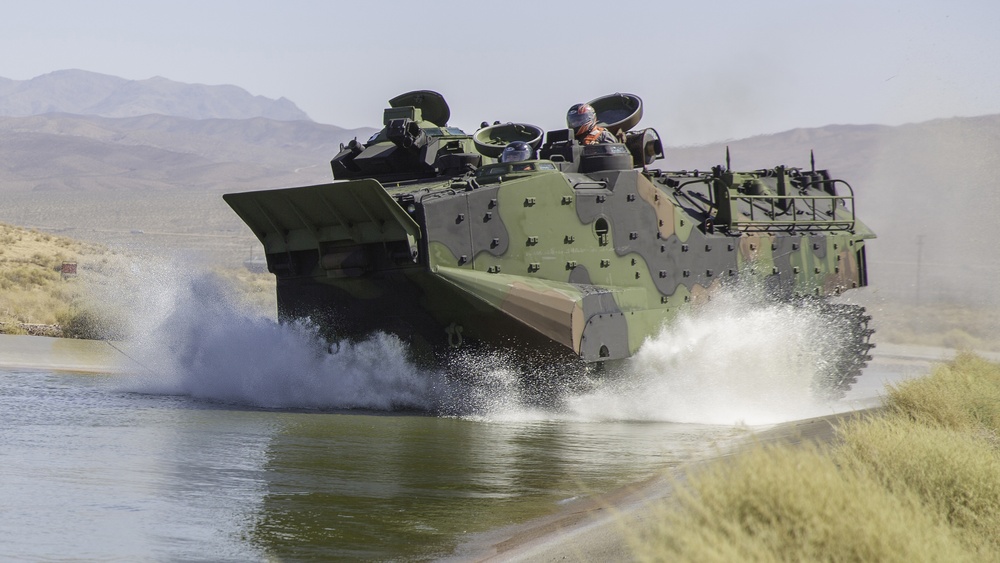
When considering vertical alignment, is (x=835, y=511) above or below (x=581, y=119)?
below

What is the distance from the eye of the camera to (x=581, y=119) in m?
16.5

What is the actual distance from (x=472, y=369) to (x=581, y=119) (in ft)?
14.2

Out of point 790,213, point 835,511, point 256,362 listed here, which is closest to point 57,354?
point 256,362

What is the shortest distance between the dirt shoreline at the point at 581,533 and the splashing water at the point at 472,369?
A: 16.0ft

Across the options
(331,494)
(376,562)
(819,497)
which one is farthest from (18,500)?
(819,497)

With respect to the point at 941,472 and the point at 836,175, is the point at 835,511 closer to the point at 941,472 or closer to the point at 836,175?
the point at 941,472

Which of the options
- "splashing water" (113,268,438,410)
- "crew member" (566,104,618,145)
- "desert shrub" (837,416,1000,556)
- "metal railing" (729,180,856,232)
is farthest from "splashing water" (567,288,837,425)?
"desert shrub" (837,416,1000,556)

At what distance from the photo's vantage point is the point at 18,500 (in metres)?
7.94

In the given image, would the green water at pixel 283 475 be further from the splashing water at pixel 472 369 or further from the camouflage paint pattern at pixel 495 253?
the camouflage paint pattern at pixel 495 253

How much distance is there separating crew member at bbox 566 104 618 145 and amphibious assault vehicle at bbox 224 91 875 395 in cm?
42

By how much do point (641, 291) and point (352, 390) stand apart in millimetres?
3832

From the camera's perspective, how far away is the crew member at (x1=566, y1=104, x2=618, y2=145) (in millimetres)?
16266

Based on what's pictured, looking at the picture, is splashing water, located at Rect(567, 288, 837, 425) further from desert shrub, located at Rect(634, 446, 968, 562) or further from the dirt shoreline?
desert shrub, located at Rect(634, 446, 968, 562)

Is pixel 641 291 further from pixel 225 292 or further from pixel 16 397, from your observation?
pixel 16 397
